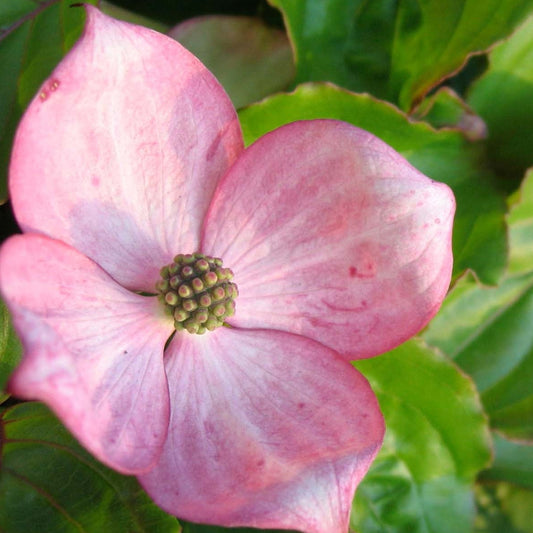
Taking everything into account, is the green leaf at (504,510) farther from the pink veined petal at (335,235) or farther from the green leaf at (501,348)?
the pink veined petal at (335,235)

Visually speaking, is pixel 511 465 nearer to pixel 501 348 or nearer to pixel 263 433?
pixel 501 348

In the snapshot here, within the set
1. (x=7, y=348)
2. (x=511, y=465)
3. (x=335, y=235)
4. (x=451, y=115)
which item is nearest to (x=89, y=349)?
(x=7, y=348)

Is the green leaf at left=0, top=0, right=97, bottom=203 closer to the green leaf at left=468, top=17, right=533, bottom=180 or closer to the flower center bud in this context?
the flower center bud

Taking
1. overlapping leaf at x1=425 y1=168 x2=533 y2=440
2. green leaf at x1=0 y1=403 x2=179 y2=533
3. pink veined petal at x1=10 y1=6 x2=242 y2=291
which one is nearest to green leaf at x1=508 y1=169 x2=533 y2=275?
overlapping leaf at x1=425 y1=168 x2=533 y2=440

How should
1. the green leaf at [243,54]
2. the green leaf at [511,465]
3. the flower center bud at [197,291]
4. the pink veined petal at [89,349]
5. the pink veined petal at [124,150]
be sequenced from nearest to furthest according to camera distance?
1. the pink veined petal at [89,349]
2. the pink veined petal at [124,150]
3. the flower center bud at [197,291]
4. the green leaf at [243,54]
5. the green leaf at [511,465]

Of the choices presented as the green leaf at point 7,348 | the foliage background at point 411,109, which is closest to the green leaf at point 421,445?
the foliage background at point 411,109

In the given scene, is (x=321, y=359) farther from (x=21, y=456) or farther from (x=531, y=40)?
(x=531, y=40)
